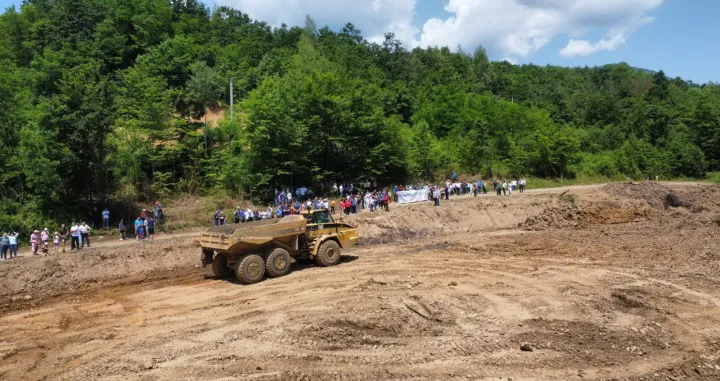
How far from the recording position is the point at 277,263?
16984mm

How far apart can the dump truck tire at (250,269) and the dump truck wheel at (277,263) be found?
0.25 meters

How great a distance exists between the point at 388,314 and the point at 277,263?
592cm

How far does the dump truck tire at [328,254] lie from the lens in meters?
18.3

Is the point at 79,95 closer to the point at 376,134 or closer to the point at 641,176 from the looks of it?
the point at 376,134

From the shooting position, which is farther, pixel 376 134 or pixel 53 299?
pixel 376 134

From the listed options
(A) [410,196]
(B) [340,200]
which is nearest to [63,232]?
(B) [340,200]

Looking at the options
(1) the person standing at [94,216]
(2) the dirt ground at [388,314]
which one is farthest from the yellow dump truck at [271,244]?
(1) the person standing at [94,216]

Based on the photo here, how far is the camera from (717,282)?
15.4m

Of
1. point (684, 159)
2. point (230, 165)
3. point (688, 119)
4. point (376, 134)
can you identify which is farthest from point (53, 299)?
point (688, 119)

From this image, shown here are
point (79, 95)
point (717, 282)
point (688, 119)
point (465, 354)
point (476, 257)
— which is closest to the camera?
point (465, 354)

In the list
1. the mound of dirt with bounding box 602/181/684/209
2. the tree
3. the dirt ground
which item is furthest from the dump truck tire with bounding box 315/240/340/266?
the mound of dirt with bounding box 602/181/684/209

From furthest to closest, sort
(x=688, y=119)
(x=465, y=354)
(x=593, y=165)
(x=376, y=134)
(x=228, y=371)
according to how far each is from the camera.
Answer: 1. (x=688, y=119)
2. (x=593, y=165)
3. (x=376, y=134)
4. (x=465, y=354)
5. (x=228, y=371)

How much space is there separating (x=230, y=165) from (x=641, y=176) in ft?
157

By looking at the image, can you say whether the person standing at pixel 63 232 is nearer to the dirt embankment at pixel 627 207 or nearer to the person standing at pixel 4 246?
the person standing at pixel 4 246
